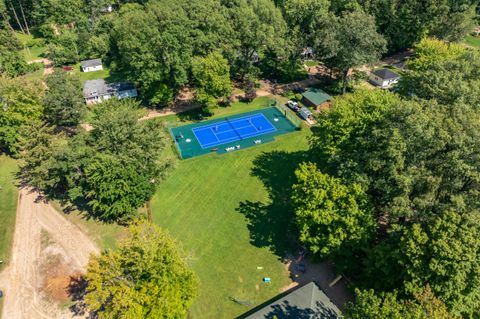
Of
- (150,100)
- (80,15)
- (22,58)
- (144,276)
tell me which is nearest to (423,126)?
(144,276)

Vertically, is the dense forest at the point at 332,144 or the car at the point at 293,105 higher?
the dense forest at the point at 332,144

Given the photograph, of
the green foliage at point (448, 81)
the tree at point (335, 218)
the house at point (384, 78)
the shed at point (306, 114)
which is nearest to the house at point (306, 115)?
the shed at point (306, 114)

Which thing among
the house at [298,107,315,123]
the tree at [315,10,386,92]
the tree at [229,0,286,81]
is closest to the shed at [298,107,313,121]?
the house at [298,107,315,123]

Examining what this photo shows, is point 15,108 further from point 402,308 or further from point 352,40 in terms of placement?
point 352,40

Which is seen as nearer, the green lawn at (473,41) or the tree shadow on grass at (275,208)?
the tree shadow on grass at (275,208)

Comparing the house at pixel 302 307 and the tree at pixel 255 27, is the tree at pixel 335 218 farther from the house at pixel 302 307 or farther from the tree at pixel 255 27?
the tree at pixel 255 27

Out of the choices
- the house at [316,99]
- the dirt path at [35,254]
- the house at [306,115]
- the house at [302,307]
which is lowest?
the dirt path at [35,254]

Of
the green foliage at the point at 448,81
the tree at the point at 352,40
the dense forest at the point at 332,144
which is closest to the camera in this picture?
the dense forest at the point at 332,144
